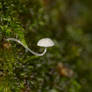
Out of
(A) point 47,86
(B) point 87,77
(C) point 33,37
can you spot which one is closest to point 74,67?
(B) point 87,77

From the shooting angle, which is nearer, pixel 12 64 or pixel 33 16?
pixel 12 64

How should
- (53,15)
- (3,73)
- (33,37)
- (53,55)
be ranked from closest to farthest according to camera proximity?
(3,73) → (33,37) → (53,55) → (53,15)

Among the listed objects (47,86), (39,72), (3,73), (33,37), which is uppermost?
(33,37)

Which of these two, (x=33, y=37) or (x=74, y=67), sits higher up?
(x=33, y=37)

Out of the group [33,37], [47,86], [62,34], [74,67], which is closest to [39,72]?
[47,86]

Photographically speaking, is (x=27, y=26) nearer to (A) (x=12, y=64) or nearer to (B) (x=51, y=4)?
(A) (x=12, y=64)

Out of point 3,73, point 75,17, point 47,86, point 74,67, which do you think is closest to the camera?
point 3,73
